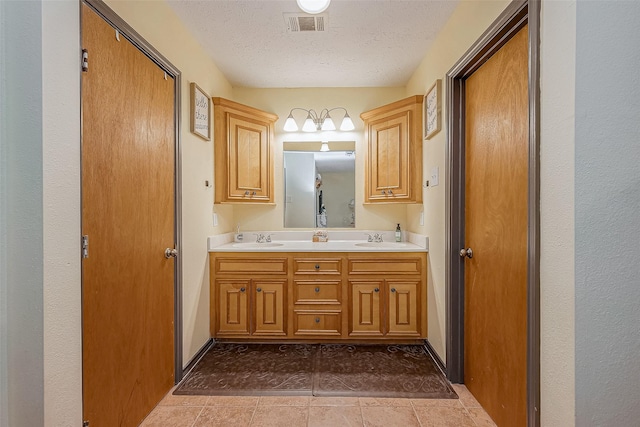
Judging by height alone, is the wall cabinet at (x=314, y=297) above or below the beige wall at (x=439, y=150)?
below

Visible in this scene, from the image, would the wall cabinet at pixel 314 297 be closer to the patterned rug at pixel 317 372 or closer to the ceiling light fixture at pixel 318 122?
the patterned rug at pixel 317 372

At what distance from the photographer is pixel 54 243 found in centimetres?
109

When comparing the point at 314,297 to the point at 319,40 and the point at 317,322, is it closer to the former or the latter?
the point at 317,322

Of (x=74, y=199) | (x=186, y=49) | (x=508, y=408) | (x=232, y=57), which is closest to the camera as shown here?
(x=74, y=199)

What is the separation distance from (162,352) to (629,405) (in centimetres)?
208

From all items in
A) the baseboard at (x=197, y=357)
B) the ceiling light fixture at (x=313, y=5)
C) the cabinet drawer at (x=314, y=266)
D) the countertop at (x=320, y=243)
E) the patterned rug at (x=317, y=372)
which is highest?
the ceiling light fixture at (x=313, y=5)

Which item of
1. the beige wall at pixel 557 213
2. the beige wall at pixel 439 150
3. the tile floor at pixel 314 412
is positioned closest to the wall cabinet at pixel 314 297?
the beige wall at pixel 439 150

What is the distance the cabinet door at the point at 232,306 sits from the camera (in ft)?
8.60

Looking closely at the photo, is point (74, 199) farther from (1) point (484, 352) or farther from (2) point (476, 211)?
(1) point (484, 352)

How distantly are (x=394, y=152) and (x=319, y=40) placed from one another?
1.12m

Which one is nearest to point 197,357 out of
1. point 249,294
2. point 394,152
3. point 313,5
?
point 249,294

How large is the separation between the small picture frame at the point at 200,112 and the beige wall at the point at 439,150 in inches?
68.7

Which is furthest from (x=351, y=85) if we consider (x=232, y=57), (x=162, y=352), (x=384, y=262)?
(x=162, y=352)

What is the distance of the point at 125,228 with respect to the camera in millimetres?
1507
